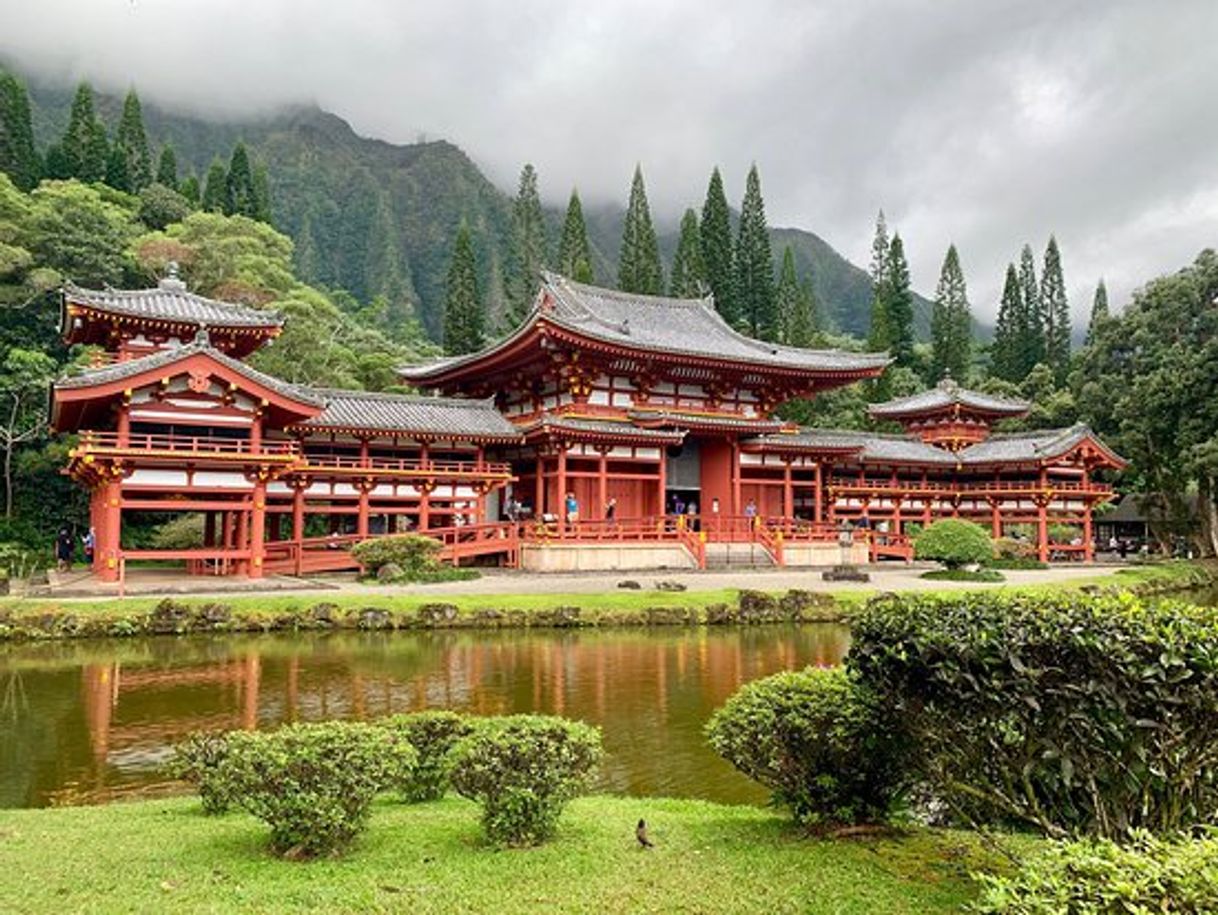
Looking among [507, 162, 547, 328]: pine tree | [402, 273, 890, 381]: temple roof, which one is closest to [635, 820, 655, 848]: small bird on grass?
[402, 273, 890, 381]: temple roof

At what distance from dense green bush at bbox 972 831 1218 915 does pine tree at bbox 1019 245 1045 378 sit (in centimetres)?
8010

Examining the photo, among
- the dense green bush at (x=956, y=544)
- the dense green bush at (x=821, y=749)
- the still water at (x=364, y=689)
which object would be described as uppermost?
the dense green bush at (x=956, y=544)

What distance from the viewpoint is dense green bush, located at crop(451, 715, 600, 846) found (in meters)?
6.38

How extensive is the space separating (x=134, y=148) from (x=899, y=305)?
67.6m

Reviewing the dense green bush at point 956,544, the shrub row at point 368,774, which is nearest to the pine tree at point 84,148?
the dense green bush at point 956,544

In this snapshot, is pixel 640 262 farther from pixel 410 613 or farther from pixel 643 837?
pixel 643 837

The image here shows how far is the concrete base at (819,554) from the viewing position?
3488 cm

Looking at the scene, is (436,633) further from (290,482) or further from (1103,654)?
(1103,654)

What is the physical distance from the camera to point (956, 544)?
102 feet

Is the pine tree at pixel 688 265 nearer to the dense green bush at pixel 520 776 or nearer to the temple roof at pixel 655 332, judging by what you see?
the temple roof at pixel 655 332

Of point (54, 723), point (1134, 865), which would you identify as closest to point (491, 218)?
point (54, 723)

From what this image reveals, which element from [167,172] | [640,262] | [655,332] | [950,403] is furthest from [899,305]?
[167,172]

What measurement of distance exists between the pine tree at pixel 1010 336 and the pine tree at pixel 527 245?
41.5m

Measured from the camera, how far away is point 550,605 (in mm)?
21734
